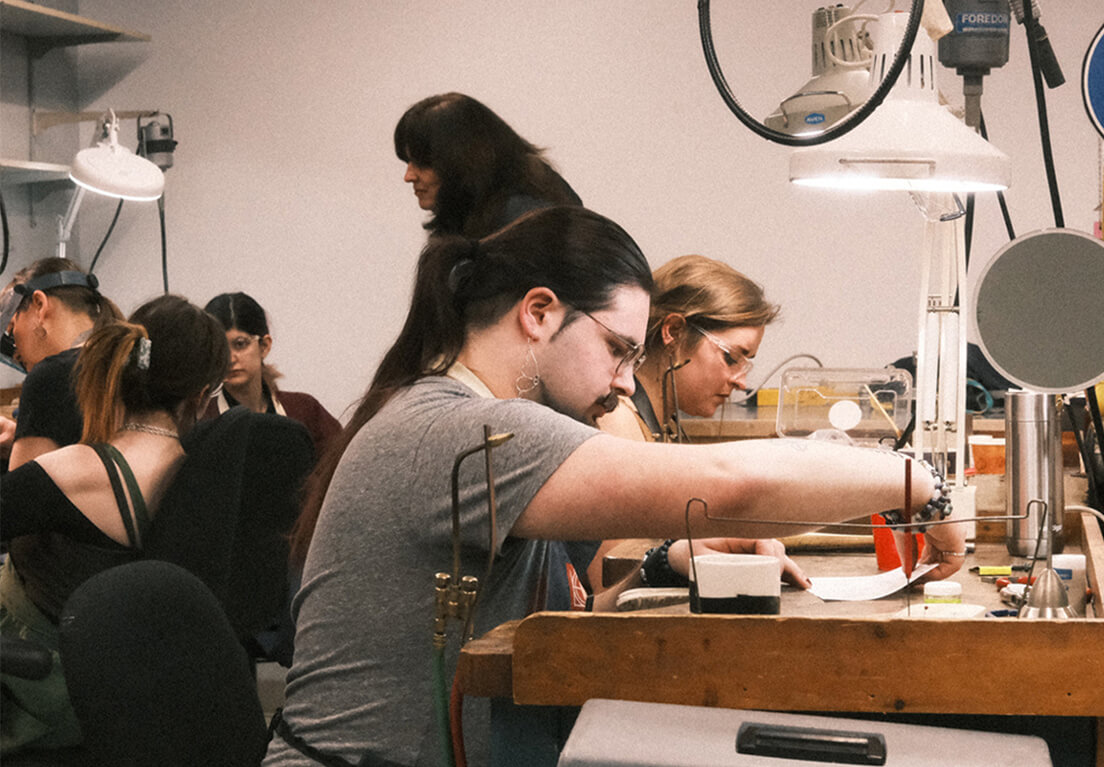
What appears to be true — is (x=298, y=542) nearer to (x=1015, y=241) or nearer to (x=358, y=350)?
(x=1015, y=241)

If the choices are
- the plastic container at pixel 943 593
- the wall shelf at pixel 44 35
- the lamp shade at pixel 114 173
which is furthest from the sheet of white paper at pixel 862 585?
the wall shelf at pixel 44 35

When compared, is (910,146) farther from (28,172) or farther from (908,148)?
(28,172)

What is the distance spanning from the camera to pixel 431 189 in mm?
2576

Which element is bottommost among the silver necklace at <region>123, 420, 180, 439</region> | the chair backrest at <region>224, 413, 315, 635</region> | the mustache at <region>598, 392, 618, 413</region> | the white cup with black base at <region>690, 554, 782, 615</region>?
the chair backrest at <region>224, 413, 315, 635</region>

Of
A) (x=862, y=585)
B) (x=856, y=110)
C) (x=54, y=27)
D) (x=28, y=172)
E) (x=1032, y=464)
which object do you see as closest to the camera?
(x=856, y=110)

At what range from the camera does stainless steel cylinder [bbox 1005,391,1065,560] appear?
1640 millimetres

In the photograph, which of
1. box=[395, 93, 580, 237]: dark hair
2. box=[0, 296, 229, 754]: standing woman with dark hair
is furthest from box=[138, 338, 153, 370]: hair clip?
box=[395, 93, 580, 237]: dark hair

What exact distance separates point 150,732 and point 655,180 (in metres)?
3.50

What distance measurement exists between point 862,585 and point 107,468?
1.32 metres

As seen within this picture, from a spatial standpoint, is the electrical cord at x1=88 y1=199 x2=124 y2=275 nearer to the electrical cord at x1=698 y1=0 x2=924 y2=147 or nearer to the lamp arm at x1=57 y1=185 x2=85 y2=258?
the lamp arm at x1=57 y1=185 x2=85 y2=258

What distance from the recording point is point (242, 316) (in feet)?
11.6

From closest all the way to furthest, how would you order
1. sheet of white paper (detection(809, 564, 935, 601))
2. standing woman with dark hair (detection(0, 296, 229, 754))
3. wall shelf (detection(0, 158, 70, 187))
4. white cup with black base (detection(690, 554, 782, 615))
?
white cup with black base (detection(690, 554, 782, 615)) < sheet of white paper (detection(809, 564, 935, 601)) < standing woman with dark hair (detection(0, 296, 229, 754)) < wall shelf (detection(0, 158, 70, 187))

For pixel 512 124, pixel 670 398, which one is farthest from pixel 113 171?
pixel 670 398

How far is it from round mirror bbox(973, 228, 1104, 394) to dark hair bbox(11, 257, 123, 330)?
2266mm
